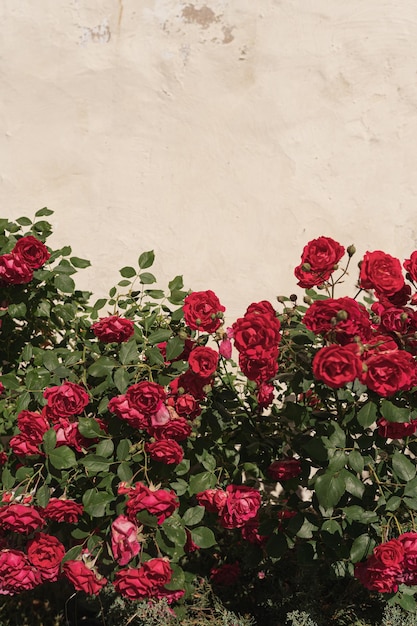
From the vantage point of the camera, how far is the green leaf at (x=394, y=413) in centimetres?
184

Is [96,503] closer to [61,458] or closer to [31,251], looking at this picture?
[61,458]

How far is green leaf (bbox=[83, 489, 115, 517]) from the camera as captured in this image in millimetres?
2121

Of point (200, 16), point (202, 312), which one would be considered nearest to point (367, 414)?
point (202, 312)

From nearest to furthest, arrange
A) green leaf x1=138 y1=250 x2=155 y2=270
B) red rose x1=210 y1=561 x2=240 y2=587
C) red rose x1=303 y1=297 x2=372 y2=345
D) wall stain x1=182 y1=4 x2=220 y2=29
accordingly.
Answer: red rose x1=303 y1=297 x2=372 y2=345 → green leaf x1=138 y1=250 x2=155 y2=270 → red rose x1=210 y1=561 x2=240 y2=587 → wall stain x1=182 y1=4 x2=220 y2=29

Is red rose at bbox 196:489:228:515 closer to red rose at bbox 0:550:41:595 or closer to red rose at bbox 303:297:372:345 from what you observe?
red rose at bbox 0:550:41:595

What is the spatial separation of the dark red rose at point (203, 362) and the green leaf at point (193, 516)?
Answer: 20.4 inches

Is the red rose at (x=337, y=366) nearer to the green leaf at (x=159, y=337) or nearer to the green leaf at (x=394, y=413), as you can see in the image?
the green leaf at (x=394, y=413)

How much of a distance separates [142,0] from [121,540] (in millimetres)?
3777

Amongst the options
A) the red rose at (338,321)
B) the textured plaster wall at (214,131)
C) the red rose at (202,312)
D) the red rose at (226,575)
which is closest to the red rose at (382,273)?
the red rose at (338,321)

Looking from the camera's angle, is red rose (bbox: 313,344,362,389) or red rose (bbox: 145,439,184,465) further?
red rose (bbox: 145,439,184,465)

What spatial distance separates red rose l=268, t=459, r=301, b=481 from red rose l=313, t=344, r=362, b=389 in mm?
625

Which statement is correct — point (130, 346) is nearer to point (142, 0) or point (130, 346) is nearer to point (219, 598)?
point (219, 598)

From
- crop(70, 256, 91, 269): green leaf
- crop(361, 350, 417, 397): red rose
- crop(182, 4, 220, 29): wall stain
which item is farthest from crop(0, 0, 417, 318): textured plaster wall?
crop(361, 350, 417, 397): red rose

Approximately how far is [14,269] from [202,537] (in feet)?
3.44
